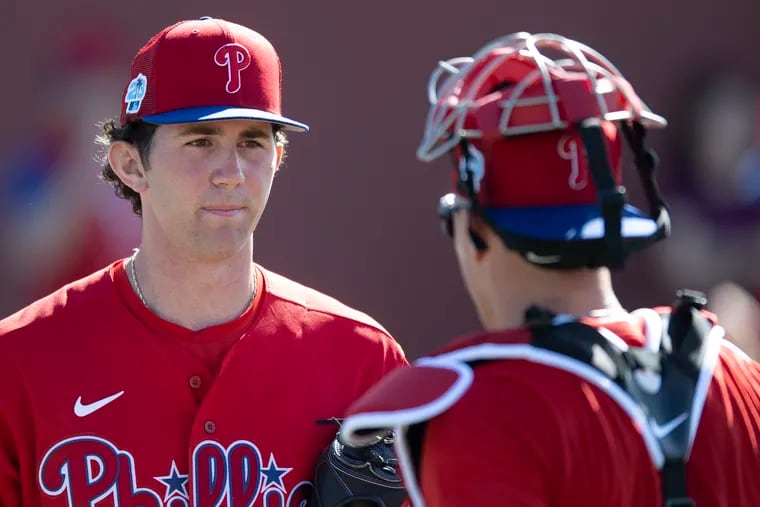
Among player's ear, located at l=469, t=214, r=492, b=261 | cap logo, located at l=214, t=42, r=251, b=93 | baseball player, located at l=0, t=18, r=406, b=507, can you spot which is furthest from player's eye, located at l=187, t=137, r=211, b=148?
player's ear, located at l=469, t=214, r=492, b=261

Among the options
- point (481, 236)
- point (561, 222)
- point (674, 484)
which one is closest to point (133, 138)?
point (481, 236)

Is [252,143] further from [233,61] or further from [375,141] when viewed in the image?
[375,141]

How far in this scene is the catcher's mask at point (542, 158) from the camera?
165 cm

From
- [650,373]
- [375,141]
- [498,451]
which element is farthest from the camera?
[375,141]

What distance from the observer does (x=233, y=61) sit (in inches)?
104

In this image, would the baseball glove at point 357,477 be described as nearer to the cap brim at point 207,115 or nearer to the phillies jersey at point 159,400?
the phillies jersey at point 159,400

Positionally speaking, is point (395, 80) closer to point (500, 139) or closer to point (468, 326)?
point (468, 326)

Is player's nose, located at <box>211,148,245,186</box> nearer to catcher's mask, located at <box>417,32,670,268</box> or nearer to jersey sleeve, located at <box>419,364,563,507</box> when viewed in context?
catcher's mask, located at <box>417,32,670,268</box>

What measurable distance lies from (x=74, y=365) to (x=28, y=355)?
10 centimetres

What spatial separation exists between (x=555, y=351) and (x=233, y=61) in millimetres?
1310

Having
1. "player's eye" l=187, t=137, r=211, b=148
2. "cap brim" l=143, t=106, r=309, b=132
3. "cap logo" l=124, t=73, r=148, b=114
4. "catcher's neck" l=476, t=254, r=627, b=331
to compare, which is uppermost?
"cap logo" l=124, t=73, r=148, b=114

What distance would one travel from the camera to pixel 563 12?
17.3ft

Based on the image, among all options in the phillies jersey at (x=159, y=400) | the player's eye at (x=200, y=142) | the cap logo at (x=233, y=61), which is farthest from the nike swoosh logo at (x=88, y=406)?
the cap logo at (x=233, y=61)

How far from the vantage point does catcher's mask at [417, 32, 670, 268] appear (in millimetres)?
1650
